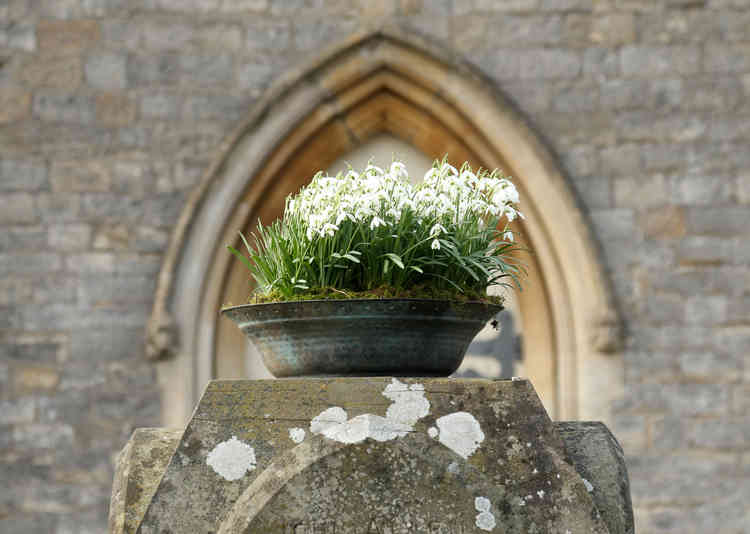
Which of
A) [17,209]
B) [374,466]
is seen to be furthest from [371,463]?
[17,209]

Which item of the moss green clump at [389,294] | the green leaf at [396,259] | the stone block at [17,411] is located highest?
the stone block at [17,411]

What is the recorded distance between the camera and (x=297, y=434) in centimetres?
172

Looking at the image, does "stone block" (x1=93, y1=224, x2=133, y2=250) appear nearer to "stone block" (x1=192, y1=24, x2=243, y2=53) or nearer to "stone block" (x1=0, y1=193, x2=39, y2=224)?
"stone block" (x1=0, y1=193, x2=39, y2=224)

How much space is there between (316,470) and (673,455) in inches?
131

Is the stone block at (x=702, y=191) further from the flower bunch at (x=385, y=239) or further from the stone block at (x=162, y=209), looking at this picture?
the flower bunch at (x=385, y=239)

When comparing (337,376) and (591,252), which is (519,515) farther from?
(591,252)

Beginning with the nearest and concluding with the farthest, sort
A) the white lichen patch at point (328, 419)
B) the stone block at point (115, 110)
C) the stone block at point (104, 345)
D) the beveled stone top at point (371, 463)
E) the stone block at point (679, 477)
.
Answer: the beveled stone top at point (371, 463)
the white lichen patch at point (328, 419)
the stone block at point (679, 477)
the stone block at point (104, 345)
the stone block at point (115, 110)

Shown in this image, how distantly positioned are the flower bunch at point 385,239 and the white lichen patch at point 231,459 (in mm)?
310

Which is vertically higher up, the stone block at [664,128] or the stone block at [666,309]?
the stone block at [664,128]

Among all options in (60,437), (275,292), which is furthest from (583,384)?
(275,292)

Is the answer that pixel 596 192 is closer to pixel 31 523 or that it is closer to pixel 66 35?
pixel 66 35

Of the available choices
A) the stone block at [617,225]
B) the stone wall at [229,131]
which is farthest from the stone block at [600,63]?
the stone block at [617,225]

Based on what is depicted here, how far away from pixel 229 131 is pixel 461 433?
3.33 m

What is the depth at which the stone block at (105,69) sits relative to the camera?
4.77m
